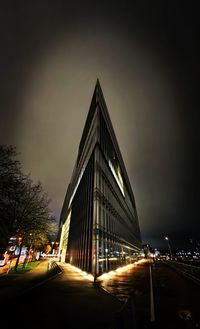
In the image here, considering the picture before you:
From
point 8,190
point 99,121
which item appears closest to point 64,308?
point 8,190

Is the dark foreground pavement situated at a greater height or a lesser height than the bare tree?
lesser

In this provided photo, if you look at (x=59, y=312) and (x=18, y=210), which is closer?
(x=59, y=312)

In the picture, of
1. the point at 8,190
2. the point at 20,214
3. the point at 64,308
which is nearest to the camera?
the point at 64,308

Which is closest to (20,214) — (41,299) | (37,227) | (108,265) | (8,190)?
(37,227)

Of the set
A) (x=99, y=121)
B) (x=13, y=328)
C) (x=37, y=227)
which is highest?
(x=99, y=121)

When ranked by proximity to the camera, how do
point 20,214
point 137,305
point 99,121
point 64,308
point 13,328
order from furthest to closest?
point 99,121, point 20,214, point 137,305, point 64,308, point 13,328

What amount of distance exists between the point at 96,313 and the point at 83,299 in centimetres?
234

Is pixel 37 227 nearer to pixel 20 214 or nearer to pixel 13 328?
pixel 20 214

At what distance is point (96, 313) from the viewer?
5898 millimetres

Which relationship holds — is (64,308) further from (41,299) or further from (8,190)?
(8,190)

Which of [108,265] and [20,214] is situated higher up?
[20,214]

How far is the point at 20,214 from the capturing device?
69.1 ft

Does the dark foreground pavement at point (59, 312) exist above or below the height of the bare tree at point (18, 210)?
below

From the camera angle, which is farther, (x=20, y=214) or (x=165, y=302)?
(x=20, y=214)
